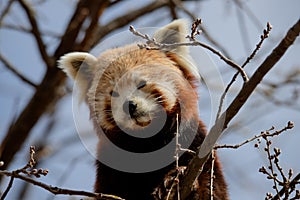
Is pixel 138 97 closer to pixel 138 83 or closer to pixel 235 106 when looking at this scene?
pixel 138 83

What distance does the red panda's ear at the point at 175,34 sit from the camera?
4375 millimetres

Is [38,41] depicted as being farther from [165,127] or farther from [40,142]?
[165,127]

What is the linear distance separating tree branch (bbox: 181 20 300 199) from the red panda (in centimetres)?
70

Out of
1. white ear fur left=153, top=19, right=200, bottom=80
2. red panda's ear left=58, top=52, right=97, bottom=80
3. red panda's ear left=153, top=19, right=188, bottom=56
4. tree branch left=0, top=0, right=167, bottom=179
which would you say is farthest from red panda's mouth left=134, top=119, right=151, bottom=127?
tree branch left=0, top=0, right=167, bottom=179

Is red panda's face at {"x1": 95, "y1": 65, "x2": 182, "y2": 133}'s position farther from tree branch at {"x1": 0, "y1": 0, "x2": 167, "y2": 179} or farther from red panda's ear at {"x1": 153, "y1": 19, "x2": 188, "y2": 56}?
tree branch at {"x1": 0, "y1": 0, "x2": 167, "y2": 179}

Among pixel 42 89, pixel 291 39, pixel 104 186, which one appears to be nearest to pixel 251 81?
pixel 291 39

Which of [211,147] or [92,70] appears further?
[92,70]

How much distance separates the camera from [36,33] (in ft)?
19.7

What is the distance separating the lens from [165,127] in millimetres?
3984

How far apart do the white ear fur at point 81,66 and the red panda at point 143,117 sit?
0.77 ft

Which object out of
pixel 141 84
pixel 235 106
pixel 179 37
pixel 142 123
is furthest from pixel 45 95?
pixel 235 106

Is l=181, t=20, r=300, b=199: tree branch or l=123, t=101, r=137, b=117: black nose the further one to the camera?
l=123, t=101, r=137, b=117: black nose

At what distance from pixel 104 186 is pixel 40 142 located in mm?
2812

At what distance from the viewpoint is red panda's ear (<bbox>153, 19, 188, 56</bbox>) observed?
14.4 feet
